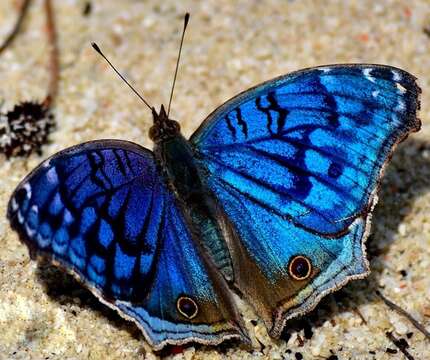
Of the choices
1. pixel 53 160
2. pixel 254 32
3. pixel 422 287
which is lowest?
pixel 422 287

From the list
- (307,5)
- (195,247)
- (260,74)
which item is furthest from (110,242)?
(307,5)

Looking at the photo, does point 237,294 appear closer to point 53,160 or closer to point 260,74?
point 53,160

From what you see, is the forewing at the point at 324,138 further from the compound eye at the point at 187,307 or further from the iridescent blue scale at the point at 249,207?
the compound eye at the point at 187,307

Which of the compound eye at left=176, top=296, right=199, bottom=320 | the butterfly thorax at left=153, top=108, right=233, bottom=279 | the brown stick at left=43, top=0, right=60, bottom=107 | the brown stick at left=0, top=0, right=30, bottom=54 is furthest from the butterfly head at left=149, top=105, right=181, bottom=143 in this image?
the brown stick at left=0, top=0, right=30, bottom=54

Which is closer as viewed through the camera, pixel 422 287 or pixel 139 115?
pixel 422 287

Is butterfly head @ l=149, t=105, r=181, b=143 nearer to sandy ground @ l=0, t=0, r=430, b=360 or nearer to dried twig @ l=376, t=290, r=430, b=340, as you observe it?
Answer: sandy ground @ l=0, t=0, r=430, b=360

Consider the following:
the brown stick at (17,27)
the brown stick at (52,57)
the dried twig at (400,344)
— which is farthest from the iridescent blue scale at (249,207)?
the brown stick at (17,27)
